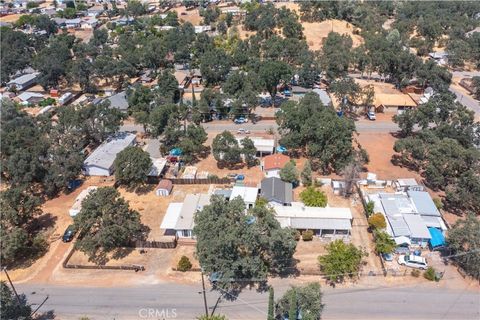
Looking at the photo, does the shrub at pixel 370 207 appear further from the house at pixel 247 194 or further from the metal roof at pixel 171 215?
the metal roof at pixel 171 215

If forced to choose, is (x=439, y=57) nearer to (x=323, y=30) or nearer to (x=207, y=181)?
(x=323, y=30)

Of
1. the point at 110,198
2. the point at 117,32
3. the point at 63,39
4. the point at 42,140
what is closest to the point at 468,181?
the point at 110,198

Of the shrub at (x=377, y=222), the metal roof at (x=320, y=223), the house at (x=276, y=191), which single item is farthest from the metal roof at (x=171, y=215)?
the shrub at (x=377, y=222)

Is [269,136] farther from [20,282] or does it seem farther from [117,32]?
[117,32]

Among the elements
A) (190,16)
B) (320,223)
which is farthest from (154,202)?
(190,16)

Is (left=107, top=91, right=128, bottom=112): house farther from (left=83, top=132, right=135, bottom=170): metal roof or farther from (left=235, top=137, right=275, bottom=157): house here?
(left=235, top=137, right=275, bottom=157): house

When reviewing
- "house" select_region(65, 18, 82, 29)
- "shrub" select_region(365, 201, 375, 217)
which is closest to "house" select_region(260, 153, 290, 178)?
"shrub" select_region(365, 201, 375, 217)
